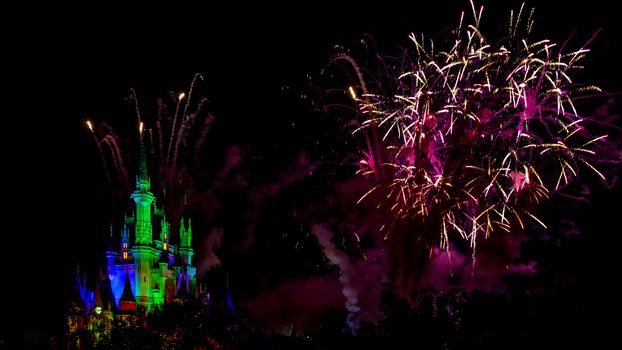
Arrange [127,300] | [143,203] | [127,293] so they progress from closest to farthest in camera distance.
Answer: [127,300] → [127,293] → [143,203]

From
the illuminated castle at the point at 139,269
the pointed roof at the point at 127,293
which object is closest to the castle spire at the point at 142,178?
the illuminated castle at the point at 139,269

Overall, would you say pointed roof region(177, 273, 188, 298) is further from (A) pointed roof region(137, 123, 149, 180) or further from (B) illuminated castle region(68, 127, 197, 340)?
(A) pointed roof region(137, 123, 149, 180)

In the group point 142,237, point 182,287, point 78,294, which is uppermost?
point 142,237

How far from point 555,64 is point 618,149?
27.8 feet

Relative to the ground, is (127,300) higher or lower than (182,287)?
lower

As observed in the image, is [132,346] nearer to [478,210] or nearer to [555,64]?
[478,210]

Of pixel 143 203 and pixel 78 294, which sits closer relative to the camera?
pixel 78 294

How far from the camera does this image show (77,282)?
204 feet

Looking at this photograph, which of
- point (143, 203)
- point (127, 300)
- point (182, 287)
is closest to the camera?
point (127, 300)

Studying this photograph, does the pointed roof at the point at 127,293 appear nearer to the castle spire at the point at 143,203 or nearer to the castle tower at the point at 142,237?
the castle tower at the point at 142,237

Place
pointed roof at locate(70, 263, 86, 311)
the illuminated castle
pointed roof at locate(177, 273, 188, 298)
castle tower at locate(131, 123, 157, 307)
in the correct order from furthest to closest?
1. pointed roof at locate(177, 273, 188, 298)
2. castle tower at locate(131, 123, 157, 307)
3. the illuminated castle
4. pointed roof at locate(70, 263, 86, 311)

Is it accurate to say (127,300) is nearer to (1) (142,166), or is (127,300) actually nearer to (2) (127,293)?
(2) (127,293)

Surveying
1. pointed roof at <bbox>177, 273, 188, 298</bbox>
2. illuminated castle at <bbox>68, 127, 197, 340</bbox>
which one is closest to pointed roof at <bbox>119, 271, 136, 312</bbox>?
illuminated castle at <bbox>68, 127, 197, 340</bbox>

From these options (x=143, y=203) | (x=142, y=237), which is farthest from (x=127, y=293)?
(x=143, y=203)
